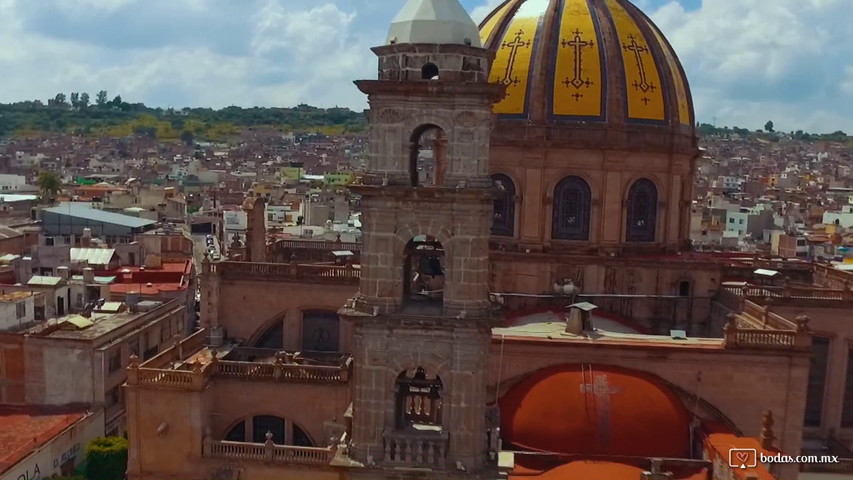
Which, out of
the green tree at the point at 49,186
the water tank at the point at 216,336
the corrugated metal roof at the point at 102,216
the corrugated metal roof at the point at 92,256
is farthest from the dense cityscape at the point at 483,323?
the green tree at the point at 49,186

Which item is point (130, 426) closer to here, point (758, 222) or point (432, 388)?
point (432, 388)

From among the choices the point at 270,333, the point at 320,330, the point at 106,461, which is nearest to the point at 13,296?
the point at 106,461

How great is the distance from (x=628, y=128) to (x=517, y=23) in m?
4.66

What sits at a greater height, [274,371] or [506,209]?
[506,209]

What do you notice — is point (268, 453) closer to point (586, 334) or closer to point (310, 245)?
point (586, 334)

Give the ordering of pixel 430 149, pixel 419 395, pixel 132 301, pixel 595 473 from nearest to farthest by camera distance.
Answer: pixel 419 395 → pixel 595 473 → pixel 430 149 → pixel 132 301

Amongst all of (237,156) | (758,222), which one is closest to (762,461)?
(758,222)

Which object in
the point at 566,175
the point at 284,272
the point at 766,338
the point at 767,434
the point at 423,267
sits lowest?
the point at 767,434

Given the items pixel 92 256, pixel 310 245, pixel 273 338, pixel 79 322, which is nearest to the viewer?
pixel 273 338

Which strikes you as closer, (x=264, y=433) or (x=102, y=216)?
(x=264, y=433)

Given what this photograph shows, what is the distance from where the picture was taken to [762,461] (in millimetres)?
16219

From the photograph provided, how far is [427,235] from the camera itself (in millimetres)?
13977

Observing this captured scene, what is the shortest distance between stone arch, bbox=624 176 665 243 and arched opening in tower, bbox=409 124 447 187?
5.92 metres

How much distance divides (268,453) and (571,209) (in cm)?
1075
